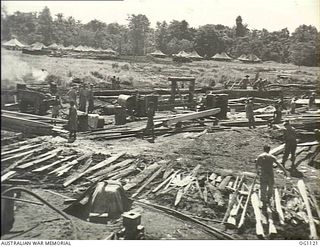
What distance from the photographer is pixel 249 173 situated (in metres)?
6.22

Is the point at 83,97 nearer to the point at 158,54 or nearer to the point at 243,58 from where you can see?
the point at 158,54

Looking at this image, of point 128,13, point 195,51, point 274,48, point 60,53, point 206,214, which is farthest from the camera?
point 195,51

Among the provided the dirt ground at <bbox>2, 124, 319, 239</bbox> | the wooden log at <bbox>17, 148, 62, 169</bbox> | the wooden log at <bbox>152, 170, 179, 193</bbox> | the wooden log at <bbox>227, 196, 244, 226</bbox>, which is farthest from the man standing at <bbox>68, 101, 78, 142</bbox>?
the wooden log at <bbox>227, 196, 244, 226</bbox>

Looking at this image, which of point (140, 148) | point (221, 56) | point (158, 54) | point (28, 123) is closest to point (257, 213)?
point (140, 148)

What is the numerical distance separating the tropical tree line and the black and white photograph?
41mm

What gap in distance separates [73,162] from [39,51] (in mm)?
1952

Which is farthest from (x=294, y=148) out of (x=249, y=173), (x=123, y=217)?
(x=123, y=217)

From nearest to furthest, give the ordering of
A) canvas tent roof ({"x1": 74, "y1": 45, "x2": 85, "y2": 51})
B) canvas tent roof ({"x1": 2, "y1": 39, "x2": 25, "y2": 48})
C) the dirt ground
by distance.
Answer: the dirt ground
canvas tent roof ({"x1": 2, "y1": 39, "x2": 25, "y2": 48})
canvas tent roof ({"x1": 74, "y1": 45, "x2": 85, "y2": 51})

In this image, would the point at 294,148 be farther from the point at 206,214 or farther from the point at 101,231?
the point at 101,231

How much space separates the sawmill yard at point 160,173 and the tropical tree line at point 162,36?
424 millimetres

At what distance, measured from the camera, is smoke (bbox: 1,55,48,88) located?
200 inches

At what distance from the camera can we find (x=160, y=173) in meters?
6.18

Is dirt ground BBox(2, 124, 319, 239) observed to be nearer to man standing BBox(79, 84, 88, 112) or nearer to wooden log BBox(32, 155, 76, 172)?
wooden log BBox(32, 155, 76, 172)

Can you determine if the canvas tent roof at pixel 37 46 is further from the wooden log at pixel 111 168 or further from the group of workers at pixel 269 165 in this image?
the group of workers at pixel 269 165
